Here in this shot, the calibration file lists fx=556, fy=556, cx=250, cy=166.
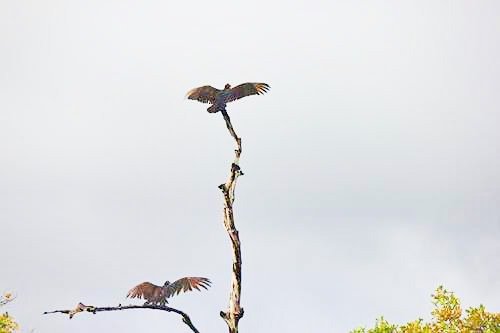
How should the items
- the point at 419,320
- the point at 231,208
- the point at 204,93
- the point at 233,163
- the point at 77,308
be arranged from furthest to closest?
the point at 419,320, the point at 204,93, the point at 233,163, the point at 231,208, the point at 77,308

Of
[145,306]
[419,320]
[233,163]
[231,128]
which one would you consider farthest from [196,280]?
[419,320]

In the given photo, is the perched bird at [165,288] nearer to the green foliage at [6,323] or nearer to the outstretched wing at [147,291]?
the outstretched wing at [147,291]

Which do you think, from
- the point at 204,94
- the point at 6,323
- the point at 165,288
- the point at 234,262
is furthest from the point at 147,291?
the point at 6,323

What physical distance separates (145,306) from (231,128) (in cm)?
165

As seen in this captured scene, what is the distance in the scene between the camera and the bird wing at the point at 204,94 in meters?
5.37

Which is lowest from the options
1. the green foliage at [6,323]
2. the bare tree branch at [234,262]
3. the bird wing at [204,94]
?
the bare tree branch at [234,262]

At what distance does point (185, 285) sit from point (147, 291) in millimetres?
327

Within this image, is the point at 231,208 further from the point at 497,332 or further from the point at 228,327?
the point at 497,332

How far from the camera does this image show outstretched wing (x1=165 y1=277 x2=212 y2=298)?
15.2 ft

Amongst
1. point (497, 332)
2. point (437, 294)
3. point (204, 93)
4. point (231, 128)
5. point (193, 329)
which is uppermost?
point (437, 294)

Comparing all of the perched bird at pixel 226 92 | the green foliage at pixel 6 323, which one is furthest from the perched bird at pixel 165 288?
the green foliage at pixel 6 323

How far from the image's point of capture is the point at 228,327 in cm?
407

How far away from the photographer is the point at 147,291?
4.70 m

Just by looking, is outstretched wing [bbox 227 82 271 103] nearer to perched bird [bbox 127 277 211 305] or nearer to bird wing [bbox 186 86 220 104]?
bird wing [bbox 186 86 220 104]
